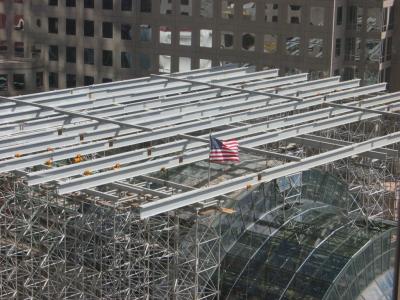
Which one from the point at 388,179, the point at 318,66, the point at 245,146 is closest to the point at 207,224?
the point at 245,146

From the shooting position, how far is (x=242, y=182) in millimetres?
37375

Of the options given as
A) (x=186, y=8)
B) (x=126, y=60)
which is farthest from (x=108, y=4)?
(x=186, y=8)

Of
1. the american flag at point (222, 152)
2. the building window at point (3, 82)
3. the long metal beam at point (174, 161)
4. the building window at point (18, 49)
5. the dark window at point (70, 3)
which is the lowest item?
the building window at point (3, 82)

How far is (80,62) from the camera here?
87.8m

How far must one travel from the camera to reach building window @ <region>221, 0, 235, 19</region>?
78812 millimetres

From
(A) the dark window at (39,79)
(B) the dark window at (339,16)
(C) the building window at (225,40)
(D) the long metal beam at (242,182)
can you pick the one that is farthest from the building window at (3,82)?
(D) the long metal beam at (242,182)

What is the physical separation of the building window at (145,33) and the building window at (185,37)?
336 cm

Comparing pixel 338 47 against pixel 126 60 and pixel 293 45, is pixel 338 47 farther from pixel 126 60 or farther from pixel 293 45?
pixel 126 60

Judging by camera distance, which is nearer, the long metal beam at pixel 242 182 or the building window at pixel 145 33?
the long metal beam at pixel 242 182

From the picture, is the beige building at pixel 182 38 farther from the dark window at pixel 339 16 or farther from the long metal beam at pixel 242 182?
the long metal beam at pixel 242 182

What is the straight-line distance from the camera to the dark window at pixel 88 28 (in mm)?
86625

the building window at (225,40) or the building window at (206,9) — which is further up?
the building window at (206,9)

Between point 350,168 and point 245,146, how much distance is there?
1189 cm

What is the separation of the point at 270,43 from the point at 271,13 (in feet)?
7.50
